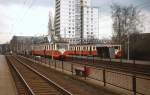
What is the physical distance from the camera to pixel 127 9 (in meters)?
63.0

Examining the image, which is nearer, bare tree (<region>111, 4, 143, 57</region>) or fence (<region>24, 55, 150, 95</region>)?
fence (<region>24, 55, 150, 95</region>)

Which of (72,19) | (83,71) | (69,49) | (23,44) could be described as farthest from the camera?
(72,19)

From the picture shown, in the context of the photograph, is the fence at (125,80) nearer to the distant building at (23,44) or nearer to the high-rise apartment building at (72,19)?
the distant building at (23,44)

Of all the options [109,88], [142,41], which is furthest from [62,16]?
[109,88]

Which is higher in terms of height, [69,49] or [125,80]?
[69,49]

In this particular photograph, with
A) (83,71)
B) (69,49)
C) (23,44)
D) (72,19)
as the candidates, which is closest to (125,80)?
(83,71)

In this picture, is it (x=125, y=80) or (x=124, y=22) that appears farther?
(x=124, y=22)

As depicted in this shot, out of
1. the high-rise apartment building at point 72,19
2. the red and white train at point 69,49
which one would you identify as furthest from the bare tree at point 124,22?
the high-rise apartment building at point 72,19

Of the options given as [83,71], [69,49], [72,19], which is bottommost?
[83,71]

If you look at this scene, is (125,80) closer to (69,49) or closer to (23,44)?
(69,49)

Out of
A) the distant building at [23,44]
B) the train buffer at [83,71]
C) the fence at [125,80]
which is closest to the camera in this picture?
the fence at [125,80]

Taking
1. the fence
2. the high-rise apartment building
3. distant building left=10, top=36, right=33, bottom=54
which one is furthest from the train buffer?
the high-rise apartment building

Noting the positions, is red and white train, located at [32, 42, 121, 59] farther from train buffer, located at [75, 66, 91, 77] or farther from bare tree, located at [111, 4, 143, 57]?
train buffer, located at [75, 66, 91, 77]

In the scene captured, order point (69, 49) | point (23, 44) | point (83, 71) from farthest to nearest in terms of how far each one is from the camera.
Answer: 1. point (23, 44)
2. point (69, 49)
3. point (83, 71)
